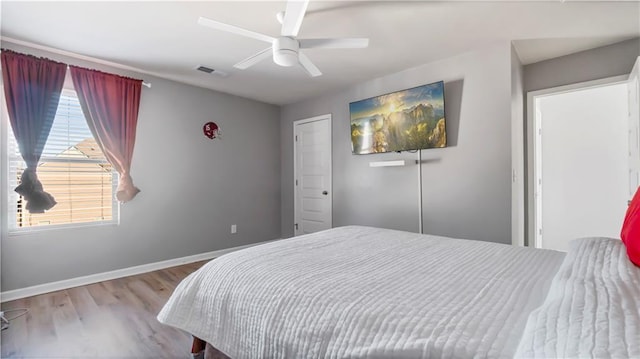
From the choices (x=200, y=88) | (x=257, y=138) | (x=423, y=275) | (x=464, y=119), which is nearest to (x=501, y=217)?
(x=464, y=119)

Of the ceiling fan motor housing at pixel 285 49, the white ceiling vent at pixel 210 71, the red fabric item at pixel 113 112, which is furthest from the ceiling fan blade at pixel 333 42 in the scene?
the red fabric item at pixel 113 112

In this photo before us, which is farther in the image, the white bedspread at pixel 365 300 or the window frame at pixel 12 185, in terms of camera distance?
the window frame at pixel 12 185

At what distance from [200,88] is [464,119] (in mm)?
3362

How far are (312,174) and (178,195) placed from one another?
1924 millimetres

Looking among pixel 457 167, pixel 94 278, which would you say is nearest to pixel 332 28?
pixel 457 167

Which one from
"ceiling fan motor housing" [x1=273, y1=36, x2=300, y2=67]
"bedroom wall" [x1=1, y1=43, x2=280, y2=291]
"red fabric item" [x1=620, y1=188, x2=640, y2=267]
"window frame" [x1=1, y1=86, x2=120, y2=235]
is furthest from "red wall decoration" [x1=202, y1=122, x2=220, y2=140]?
"red fabric item" [x1=620, y1=188, x2=640, y2=267]

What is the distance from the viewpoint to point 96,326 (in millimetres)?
2086

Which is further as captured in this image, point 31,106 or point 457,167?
point 457,167

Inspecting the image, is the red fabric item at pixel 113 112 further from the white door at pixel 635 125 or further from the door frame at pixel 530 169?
the white door at pixel 635 125

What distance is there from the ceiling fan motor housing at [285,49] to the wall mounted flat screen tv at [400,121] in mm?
1703

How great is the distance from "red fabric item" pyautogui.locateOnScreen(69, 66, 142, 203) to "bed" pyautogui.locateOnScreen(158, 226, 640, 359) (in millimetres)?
2382

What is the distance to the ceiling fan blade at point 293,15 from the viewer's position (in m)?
1.65

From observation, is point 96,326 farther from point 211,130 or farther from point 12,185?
point 211,130

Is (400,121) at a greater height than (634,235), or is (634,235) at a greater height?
(400,121)
